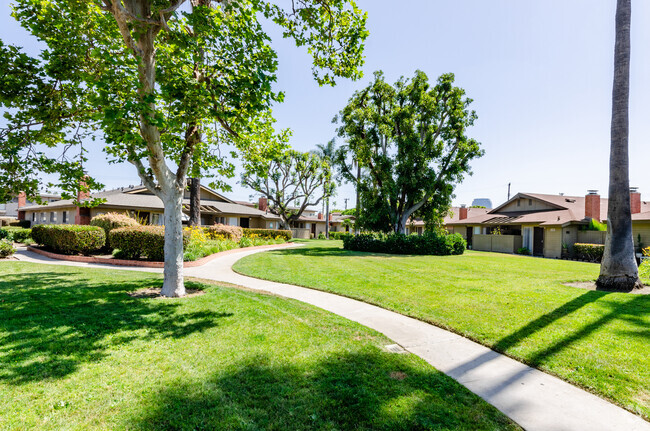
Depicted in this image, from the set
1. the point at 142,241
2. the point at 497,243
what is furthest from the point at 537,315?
the point at 497,243

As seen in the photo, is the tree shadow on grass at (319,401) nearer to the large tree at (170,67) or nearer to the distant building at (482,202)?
the large tree at (170,67)

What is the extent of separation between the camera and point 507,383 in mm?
3908

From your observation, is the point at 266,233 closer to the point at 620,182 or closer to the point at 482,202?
the point at 620,182

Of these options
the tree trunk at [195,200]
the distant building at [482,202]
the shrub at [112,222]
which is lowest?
the shrub at [112,222]

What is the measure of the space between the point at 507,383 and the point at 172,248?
6.95 meters

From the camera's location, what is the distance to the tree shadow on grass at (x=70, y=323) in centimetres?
399

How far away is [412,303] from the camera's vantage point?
24.9ft

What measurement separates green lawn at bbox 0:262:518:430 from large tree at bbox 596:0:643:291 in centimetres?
835

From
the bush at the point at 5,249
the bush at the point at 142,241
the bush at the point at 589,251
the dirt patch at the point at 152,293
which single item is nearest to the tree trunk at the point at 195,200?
the bush at the point at 142,241

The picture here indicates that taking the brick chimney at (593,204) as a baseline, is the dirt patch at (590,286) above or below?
below

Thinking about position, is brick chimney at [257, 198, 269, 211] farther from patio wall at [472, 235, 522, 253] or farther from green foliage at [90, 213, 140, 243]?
green foliage at [90, 213, 140, 243]

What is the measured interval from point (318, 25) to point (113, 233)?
1203 cm

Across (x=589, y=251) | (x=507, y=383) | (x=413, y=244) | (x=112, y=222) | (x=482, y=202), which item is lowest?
(x=507, y=383)

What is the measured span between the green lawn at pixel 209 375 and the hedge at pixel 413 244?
1679 cm
